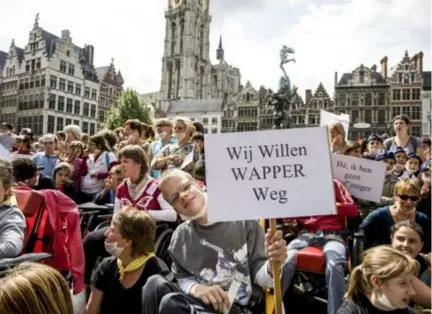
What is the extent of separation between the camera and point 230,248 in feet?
9.12

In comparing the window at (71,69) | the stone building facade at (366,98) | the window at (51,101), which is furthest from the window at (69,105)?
the stone building facade at (366,98)

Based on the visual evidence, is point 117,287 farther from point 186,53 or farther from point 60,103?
point 186,53

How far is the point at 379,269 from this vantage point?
8.53ft

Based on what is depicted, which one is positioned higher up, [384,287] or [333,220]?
[333,220]

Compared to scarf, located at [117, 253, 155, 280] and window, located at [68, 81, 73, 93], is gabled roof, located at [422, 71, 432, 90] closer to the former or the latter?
window, located at [68, 81, 73, 93]

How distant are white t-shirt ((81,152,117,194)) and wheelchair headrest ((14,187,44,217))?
2.83m

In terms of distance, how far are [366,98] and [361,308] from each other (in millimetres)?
48941

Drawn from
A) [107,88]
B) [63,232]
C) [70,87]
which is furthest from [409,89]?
[63,232]

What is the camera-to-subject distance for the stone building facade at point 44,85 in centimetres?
4769

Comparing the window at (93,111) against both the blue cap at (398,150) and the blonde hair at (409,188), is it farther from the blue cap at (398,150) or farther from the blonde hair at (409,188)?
the blonde hair at (409,188)

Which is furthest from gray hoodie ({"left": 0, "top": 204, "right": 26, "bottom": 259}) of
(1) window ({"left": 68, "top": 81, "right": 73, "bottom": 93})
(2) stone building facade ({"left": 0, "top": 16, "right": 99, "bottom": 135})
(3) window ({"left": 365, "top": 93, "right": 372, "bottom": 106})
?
(1) window ({"left": 68, "top": 81, "right": 73, "bottom": 93})

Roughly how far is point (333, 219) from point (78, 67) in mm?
51576

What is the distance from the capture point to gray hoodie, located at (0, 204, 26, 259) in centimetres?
291

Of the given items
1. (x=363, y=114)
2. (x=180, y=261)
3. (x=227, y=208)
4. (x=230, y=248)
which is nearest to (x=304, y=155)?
(x=227, y=208)
